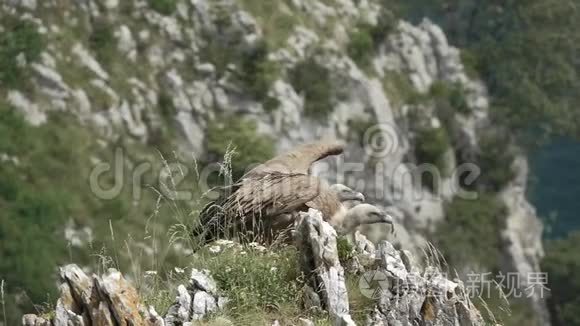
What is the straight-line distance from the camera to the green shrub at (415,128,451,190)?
55969 millimetres

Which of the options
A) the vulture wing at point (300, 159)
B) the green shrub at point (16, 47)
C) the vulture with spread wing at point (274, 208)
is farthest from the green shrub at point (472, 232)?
the vulture with spread wing at point (274, 208)

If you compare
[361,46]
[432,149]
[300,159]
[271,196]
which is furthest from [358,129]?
[271,196]

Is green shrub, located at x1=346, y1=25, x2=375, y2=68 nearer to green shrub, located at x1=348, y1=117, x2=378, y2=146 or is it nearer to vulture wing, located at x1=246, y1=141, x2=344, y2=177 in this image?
green shrub, located at x1=348, y1=117, x2=378, y2=146

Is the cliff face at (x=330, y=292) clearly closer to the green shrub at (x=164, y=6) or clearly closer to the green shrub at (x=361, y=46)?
the green shrub at (x=164, y=6)

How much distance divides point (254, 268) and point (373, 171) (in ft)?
144

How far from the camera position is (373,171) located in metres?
51.6

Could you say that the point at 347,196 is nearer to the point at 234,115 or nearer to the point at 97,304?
the point at 97,304

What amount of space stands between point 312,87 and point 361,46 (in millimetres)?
4256

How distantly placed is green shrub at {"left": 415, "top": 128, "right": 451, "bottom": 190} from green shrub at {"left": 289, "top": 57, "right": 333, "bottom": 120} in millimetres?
7973

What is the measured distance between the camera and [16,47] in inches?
1496

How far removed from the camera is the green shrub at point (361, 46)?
171 feet

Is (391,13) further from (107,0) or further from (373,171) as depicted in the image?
(107,0)

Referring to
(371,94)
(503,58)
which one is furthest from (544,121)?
(371,94)

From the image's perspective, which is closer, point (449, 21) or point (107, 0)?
point (107, 0)
